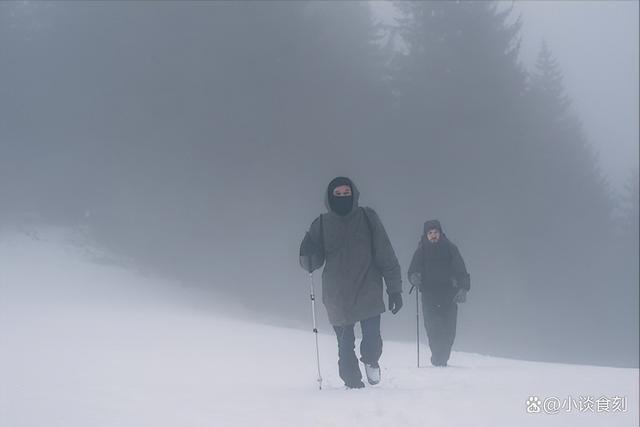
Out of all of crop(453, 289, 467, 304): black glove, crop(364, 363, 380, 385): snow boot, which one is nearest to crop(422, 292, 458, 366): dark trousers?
crop(453, 289, 467, 304): black glove

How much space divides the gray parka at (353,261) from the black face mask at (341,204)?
41 millimetres

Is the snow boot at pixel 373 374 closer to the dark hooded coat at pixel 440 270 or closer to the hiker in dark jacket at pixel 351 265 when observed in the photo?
the hiker in dark jacket at pixel 351 265

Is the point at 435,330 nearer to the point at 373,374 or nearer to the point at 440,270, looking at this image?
the point at 440,270

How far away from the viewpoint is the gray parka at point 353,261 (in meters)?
7.51

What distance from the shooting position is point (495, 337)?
97.0 ft

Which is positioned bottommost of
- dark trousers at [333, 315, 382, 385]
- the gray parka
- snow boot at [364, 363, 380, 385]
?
snow boot at [364, 363, 380, 385]

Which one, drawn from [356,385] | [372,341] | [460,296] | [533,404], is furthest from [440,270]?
[533,404]

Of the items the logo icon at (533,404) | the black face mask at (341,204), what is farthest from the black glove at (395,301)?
the logo icon at (533,404)

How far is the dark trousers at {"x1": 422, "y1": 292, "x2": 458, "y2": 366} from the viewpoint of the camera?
11.2 m

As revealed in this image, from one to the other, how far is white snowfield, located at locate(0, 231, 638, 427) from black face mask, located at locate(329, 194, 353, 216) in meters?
1.92

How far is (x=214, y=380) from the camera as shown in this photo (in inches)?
326

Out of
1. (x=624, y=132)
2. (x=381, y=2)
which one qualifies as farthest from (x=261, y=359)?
(x=624, y=132)

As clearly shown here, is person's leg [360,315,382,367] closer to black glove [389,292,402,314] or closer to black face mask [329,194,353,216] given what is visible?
black glove [389,292,402,314]

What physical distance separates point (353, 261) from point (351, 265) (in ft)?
0.16
